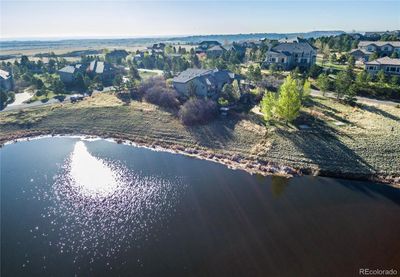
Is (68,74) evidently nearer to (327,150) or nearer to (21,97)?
(21,97)

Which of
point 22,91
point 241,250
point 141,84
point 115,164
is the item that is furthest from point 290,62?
point 22,91

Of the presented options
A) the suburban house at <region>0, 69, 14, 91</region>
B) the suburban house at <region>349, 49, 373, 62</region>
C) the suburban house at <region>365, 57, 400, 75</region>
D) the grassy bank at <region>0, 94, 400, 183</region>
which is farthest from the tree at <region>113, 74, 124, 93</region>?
the suburban house at <region>349, 49, 373, 62</region>

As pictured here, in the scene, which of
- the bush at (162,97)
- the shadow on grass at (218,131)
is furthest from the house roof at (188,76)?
the shadow on grass at (218,131)

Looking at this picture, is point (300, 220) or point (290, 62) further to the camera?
point (290, 62)

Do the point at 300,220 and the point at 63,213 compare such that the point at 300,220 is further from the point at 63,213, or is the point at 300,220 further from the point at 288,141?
the point at 63,213

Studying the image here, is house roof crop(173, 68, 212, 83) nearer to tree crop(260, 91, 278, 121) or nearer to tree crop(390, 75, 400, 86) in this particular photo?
tree crop(260, 91, 278, 121)

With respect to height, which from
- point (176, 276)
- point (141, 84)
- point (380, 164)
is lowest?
point (176, 276)
